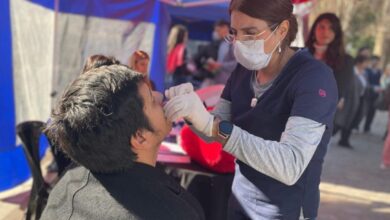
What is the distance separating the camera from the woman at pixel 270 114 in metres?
1.40

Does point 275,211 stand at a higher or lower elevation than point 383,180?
higher

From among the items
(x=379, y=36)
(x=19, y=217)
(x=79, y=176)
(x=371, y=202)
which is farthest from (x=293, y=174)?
(x=379, y=36)

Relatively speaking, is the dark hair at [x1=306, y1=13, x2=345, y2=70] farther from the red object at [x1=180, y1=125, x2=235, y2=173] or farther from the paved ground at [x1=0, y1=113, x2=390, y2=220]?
the red object at [x1=180, y1=125, x2=235, y2=173]

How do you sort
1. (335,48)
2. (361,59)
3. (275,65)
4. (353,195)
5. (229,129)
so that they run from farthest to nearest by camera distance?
(361,59) < (353,195) < (335,48) < (275,65) < (229,129)

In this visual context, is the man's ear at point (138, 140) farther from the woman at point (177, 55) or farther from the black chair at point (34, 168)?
the woman at point (177, 55)

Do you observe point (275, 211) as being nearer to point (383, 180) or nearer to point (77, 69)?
point (77, 69)

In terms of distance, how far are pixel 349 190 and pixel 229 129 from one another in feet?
14.8

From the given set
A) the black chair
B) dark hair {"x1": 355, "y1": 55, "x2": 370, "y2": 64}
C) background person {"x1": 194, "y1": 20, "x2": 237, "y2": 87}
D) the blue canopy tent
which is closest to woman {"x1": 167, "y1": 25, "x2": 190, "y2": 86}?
background person {"x1": 194, "y1": 20, "x2": 237, "y2": 87}

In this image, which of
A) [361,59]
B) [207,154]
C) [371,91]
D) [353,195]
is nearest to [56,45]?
[207,154]

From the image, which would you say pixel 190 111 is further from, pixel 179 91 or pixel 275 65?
pixel 275 65

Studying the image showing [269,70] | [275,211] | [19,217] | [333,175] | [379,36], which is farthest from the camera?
[379,36]

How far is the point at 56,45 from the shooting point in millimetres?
5180

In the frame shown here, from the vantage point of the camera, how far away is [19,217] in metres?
3.79

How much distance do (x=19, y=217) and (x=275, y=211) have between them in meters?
2.80
